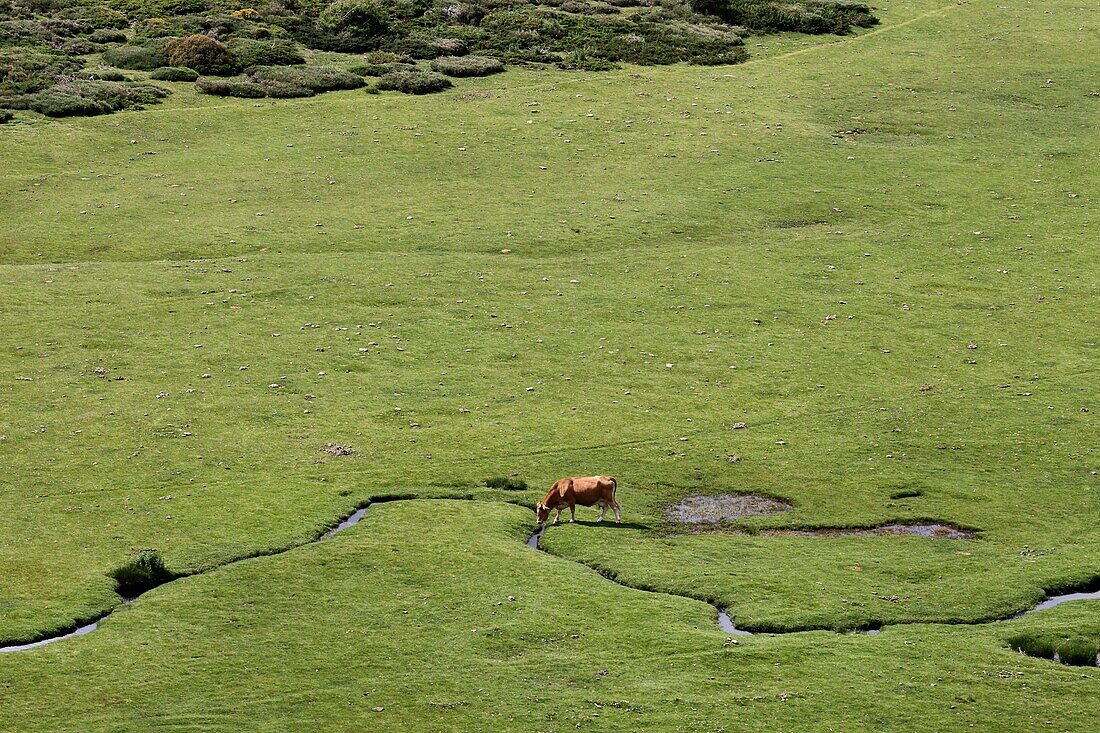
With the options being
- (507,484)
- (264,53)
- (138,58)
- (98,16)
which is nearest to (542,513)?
(507,484)

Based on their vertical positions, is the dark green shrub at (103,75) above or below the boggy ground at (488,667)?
above

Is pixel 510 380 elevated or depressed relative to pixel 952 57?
depressed

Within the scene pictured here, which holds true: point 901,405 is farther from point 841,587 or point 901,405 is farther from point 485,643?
point 485,643

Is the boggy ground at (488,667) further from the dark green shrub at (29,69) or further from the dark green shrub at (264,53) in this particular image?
the dark green shrub at (264,53)

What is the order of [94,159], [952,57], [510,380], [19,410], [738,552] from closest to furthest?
[738,552] → [19,410] → [510,380] → [94,159] → [952,57]

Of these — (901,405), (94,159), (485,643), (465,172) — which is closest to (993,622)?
(485,643)

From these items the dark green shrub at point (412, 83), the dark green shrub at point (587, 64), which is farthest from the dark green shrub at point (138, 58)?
the dark green shrub at point (587, 64)

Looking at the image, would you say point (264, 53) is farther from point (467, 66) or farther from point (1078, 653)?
point (1078, 653)
